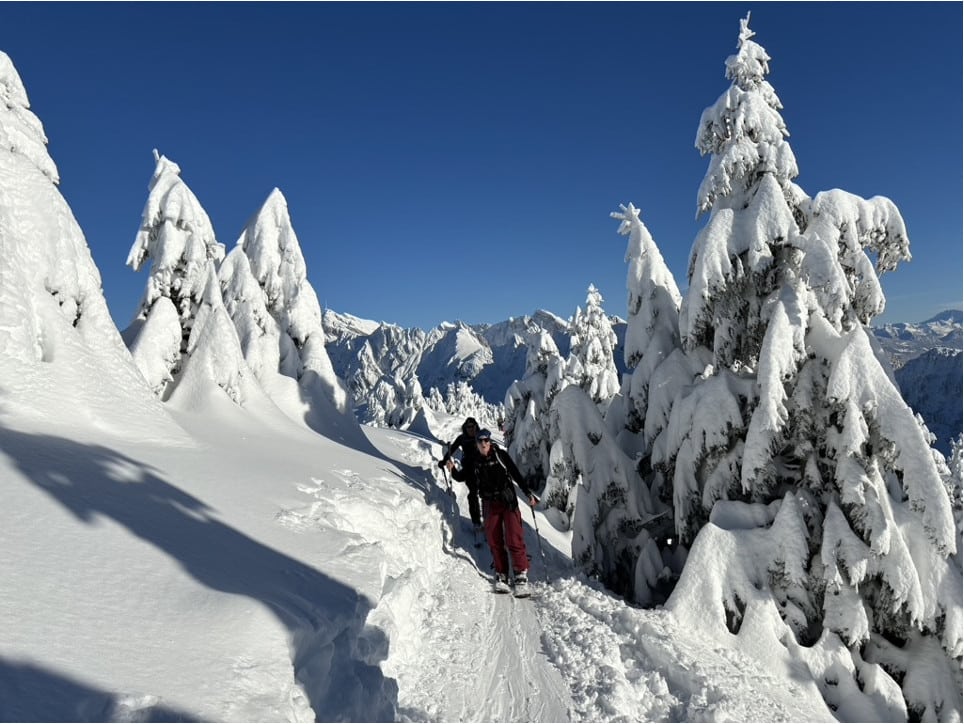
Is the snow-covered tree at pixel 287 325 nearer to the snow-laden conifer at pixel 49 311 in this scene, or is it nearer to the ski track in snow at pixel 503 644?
the snow-laden conifer at pixel 49 311

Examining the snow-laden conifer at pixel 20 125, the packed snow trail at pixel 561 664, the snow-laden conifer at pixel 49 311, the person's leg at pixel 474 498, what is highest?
the snow-laden conifer at pixel 20 125

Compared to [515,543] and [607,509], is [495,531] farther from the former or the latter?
[607,509]

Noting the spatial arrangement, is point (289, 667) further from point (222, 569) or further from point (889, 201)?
point (889, 201)

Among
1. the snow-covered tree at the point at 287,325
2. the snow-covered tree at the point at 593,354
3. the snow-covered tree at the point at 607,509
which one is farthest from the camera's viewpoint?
the snow-covered tree at the point at 593,354

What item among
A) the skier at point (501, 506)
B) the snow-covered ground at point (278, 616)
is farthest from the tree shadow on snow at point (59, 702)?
the skier at point (501, 506)

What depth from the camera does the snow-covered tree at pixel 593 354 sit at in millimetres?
20797

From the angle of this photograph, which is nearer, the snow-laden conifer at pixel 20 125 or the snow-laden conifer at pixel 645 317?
the snow-laden conifer at pixel 20 125

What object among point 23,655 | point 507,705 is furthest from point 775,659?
point 23,655

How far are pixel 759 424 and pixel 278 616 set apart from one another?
665 centimetres

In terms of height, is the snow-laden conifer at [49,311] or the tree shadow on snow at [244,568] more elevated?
the snow-laden conifer at [49,311]

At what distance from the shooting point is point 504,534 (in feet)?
24.8

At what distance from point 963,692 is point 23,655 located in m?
9.13

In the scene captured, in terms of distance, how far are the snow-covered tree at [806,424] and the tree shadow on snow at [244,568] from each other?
5205 mm

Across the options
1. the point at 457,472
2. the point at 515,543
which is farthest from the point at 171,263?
the point at 515,543
